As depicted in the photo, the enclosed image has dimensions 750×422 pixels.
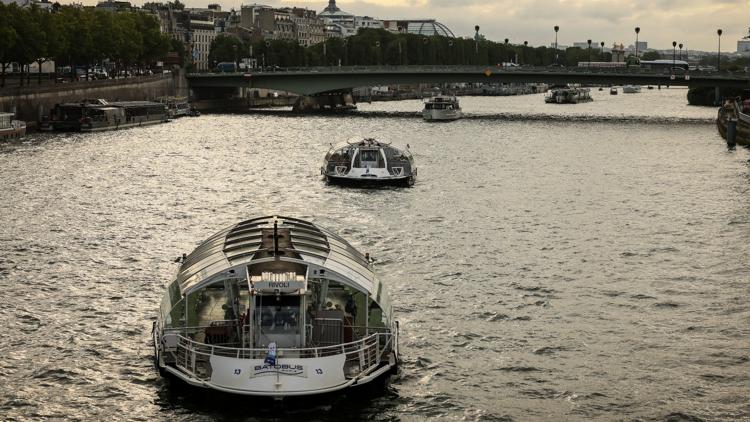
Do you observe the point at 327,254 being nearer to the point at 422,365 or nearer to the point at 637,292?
the point at 422,365

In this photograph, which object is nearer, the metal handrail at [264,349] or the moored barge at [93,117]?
the metal handrail at [264,349]

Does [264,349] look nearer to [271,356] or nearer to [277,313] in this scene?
[271,356]

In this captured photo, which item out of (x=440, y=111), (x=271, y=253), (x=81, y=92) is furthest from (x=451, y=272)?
(x=440, y=111)

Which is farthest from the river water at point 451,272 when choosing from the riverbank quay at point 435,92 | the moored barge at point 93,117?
the riverbank quay at point 435,92

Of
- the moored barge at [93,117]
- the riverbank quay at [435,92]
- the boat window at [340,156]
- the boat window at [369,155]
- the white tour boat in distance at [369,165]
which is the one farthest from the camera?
the riverbank quay at [435,92]

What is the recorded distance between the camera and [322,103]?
11850 cm

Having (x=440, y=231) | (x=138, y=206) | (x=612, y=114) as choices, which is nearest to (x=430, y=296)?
(x=440, y=231)

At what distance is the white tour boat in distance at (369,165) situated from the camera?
5022 cm

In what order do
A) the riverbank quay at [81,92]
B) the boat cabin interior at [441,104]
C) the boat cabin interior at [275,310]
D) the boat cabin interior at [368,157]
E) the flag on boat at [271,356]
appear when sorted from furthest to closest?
the boat cabin interior at [441,104] → the riverbank quay at [81,92] → the boat cabin interior at [368,157] → the boat cabin interior at [275,310] → the flag on boat at [271,356]

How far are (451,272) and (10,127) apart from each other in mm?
42776

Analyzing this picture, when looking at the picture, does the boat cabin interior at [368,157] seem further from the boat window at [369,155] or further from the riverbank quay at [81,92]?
the riverbank quay at [81,92]

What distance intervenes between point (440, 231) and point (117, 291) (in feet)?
40.8

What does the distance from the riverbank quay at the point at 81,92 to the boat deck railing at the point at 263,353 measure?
54.5 metres

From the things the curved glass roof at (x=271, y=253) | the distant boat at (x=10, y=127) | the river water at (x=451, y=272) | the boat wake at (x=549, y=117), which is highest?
the distant boat at (x=10, y=127)
